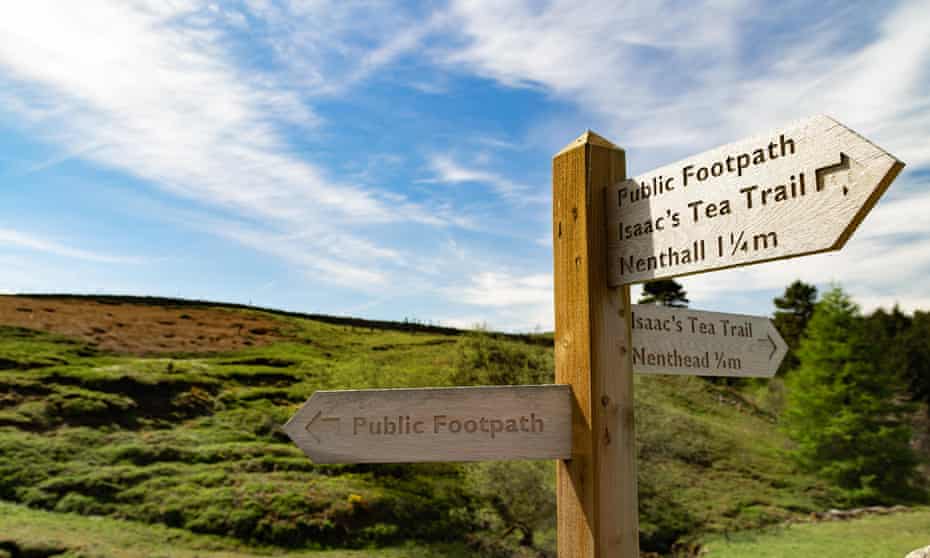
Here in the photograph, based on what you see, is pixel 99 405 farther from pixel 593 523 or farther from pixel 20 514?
pixel 593 523

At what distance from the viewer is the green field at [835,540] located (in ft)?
39.0

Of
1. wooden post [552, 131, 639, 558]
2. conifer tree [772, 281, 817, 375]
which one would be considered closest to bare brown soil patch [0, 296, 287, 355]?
wooden post [552, 131, 639, 558]

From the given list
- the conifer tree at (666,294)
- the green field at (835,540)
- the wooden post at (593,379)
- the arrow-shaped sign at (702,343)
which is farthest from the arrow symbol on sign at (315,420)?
the conifer tree at (666,294)

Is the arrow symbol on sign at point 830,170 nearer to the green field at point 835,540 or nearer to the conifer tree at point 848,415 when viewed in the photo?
the green field at point 835,540

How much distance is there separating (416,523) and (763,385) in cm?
2702

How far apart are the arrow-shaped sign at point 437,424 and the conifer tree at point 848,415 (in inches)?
820

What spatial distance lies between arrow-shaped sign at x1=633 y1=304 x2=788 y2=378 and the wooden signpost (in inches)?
22.1

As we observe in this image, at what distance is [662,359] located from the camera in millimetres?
2922

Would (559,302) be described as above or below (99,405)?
above

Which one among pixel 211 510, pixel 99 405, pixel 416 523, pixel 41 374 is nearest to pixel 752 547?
pixel 416 523

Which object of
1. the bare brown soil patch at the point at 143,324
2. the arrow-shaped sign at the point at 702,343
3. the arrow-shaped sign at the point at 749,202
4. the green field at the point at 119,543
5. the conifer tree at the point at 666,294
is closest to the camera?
the arrow-shaped sign at the point at 749,202

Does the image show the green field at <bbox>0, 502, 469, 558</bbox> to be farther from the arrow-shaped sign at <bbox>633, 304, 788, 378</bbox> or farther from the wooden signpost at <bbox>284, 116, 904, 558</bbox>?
the wooden signpost at <bbox>284, 116, 904, 558</bbox>

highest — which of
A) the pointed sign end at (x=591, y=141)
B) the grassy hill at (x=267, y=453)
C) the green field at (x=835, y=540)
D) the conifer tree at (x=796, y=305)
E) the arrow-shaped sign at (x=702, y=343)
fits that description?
the conifer tree at (x=796, y=305)

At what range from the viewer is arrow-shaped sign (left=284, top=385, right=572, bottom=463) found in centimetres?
226
